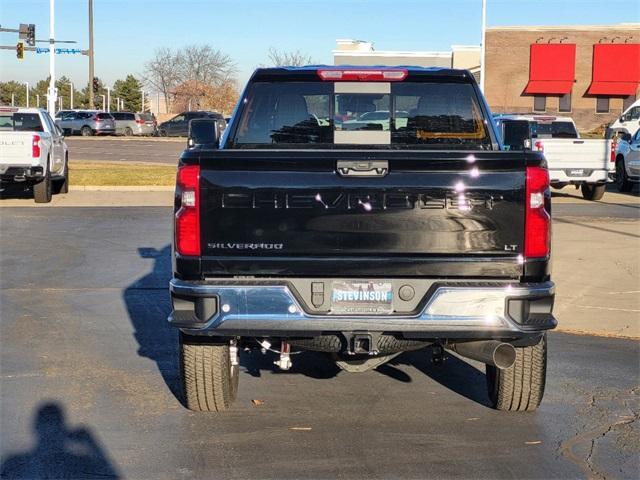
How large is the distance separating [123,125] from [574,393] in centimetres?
5927

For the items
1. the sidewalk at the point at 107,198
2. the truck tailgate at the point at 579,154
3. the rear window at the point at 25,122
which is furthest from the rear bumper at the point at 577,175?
the rear window at the point at 25,122

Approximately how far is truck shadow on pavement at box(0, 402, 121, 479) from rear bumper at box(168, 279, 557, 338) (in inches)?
33.8

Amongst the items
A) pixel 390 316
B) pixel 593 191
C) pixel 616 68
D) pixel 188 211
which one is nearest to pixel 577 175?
pixel 593 191

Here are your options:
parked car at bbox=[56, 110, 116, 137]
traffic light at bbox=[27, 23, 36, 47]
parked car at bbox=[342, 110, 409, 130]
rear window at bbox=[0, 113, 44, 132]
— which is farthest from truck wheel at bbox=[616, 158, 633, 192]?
parked car at bbox=[56, 110, 116, 137]

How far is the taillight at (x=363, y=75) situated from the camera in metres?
6.41

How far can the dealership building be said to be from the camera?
63781mm

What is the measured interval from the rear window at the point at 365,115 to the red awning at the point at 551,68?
60331mm

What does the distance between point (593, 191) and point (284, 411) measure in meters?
17.5

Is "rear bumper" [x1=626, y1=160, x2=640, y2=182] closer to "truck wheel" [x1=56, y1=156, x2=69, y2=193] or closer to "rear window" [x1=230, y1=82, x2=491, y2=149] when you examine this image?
"truck wheel" [x1=56, y1=156, x2=69, y2=193]

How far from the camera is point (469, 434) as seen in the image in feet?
18.9

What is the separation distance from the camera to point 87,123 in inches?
2393

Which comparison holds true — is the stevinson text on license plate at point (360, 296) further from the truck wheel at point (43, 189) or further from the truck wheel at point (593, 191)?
the truck wheel at point (593, 191)

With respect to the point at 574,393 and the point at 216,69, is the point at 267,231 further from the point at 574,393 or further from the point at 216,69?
the point at 216,69

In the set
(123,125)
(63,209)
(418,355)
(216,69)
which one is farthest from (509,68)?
(418,355)
